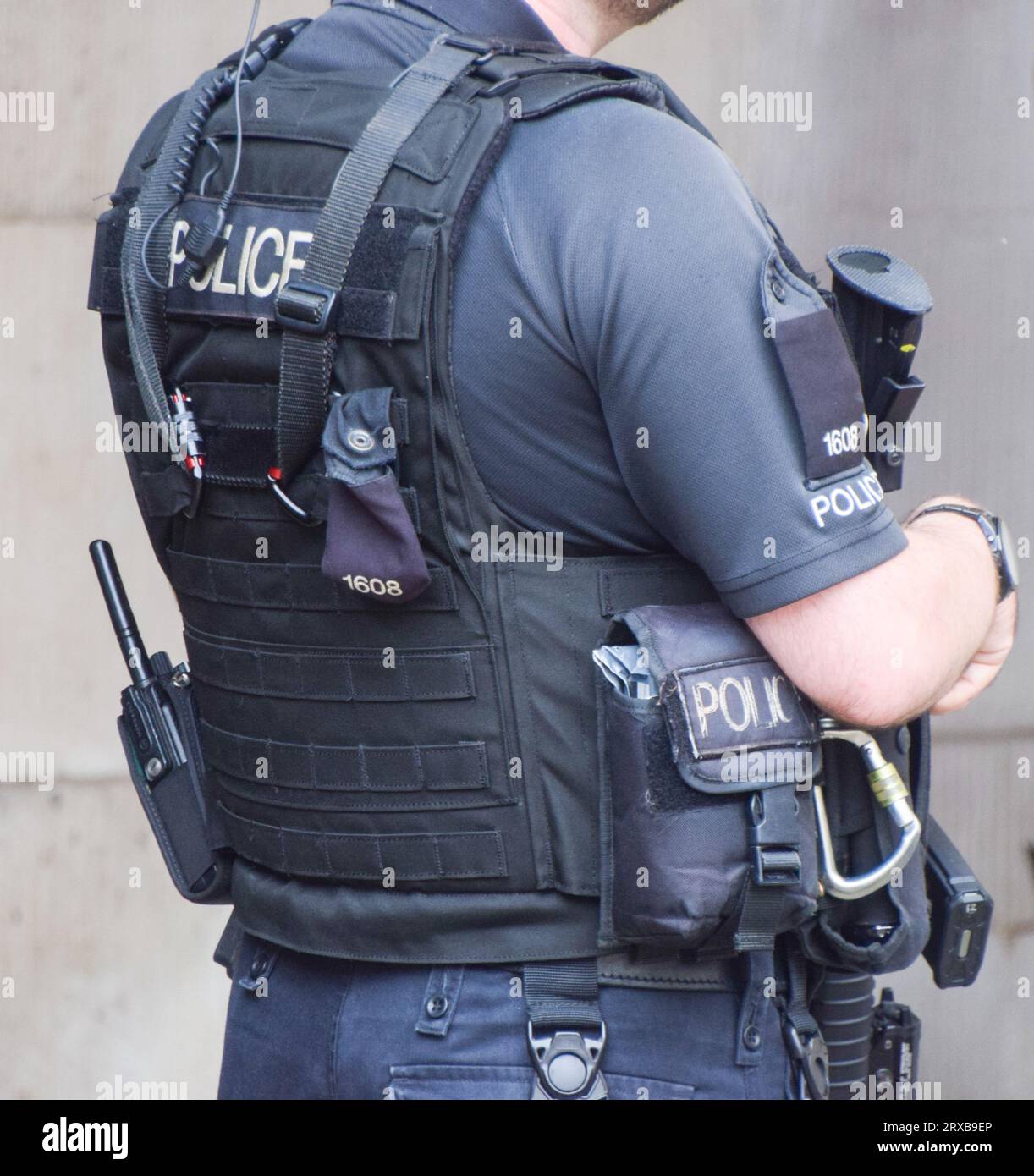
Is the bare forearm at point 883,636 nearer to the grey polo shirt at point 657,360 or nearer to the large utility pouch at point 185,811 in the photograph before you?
the grey polo shirt at point 657,360

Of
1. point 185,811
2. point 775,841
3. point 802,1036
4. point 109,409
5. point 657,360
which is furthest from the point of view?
point 109,409

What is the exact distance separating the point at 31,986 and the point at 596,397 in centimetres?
232

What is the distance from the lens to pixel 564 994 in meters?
1.24

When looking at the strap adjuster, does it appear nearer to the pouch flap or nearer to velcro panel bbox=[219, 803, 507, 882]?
the pouch flap

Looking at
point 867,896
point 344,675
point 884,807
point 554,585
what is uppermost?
point 554,585

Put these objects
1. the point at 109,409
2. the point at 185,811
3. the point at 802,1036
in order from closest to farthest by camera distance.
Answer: the point at 802,1036 < the point at 185,811 < the point at 109,409

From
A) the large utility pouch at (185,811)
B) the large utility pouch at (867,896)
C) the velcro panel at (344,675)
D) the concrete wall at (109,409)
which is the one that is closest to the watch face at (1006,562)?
the large utility pouch at (867,896)

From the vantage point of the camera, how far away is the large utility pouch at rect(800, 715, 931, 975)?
4.32 ft

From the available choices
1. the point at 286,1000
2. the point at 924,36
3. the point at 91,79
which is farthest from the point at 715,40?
the point at 286,1000

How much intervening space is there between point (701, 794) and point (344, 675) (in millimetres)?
349

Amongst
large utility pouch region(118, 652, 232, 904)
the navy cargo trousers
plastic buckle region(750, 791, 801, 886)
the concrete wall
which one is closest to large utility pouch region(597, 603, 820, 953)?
plastic buckle region(750, 791, 801, 886)

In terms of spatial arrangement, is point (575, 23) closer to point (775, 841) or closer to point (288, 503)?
point (288, 503)

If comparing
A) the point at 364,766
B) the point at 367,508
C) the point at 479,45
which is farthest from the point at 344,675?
the point at 479,45
